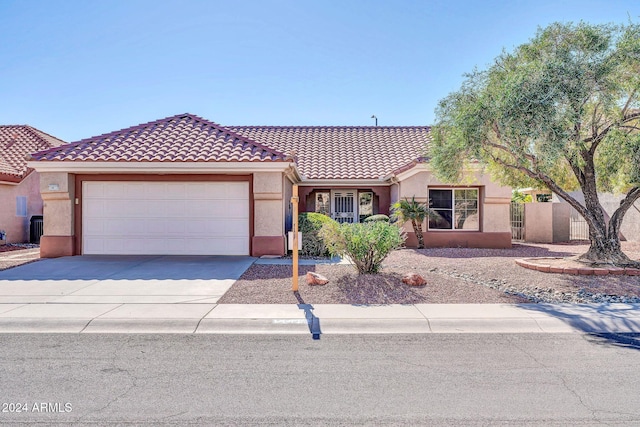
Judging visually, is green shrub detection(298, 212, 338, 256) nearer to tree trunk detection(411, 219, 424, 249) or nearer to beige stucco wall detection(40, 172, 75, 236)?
tree trunk detection(411, 219, 424, 249)

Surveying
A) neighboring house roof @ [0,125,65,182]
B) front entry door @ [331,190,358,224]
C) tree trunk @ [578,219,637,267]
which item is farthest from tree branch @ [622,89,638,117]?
neighboring house roof @ [0,125,65,182]

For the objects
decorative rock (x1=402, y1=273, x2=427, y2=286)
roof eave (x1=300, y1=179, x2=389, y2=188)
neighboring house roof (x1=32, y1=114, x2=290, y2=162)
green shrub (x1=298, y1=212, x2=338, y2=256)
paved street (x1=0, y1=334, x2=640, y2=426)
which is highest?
neighboring house roof (x1=32, y1=114, x2=290, y2=162)

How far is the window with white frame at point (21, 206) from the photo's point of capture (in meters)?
18.3

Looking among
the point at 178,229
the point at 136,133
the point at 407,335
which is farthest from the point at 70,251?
the point at 407,335

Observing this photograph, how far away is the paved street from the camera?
3682 mm

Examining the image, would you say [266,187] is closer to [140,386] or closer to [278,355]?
[278,355]

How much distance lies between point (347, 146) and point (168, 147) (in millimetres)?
10181

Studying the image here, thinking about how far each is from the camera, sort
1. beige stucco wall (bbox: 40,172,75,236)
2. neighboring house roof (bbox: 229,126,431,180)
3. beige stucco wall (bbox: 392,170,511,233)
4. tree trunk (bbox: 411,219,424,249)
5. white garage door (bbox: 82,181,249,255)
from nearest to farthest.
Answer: beige stucco wall (bbox: 40,172,75,236)
white garage door (bbox: 82,181,249,255)
tree trunk (bbox: 411,219,424,249)
beige stucco wall (bbox: 392,170,511,233)
neighboring house roof (bbox: 229,126,431,180)

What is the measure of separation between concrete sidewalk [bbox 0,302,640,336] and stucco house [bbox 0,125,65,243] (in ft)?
43.5

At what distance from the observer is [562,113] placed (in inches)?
327

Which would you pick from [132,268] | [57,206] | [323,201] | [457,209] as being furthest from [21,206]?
[457,209]

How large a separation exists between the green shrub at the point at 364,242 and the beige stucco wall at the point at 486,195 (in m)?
7.15

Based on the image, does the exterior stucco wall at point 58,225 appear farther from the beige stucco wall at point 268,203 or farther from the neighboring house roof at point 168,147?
the beige stucco wall at point 268,203

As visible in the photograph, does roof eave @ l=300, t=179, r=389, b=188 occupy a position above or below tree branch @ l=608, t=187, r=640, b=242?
above
